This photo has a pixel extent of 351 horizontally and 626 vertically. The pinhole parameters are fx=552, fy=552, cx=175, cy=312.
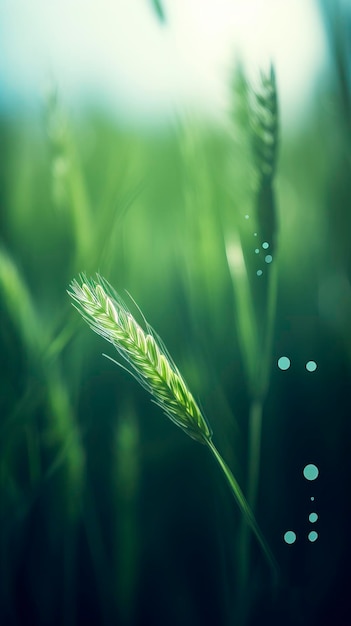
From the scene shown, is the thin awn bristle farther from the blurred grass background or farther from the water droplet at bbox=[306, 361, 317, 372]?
the water droplet at bbox=[306, 361, 317, 372]

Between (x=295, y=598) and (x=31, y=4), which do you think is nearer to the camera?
(x=31, y=4)

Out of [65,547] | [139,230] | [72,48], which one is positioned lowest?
[65,547]

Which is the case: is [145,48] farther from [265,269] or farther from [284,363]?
[284,363]

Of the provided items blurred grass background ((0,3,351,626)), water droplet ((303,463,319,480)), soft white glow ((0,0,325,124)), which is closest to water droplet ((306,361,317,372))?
blurred grass background ((0,3,351,626))

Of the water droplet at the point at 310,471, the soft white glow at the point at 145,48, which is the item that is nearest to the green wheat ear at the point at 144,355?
the water droplet at the point at 310,471

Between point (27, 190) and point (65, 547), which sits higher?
point (27, 190)

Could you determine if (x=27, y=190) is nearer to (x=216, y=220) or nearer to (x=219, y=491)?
(x=216, y=220)

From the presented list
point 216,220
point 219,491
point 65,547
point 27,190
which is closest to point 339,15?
point 216,220
